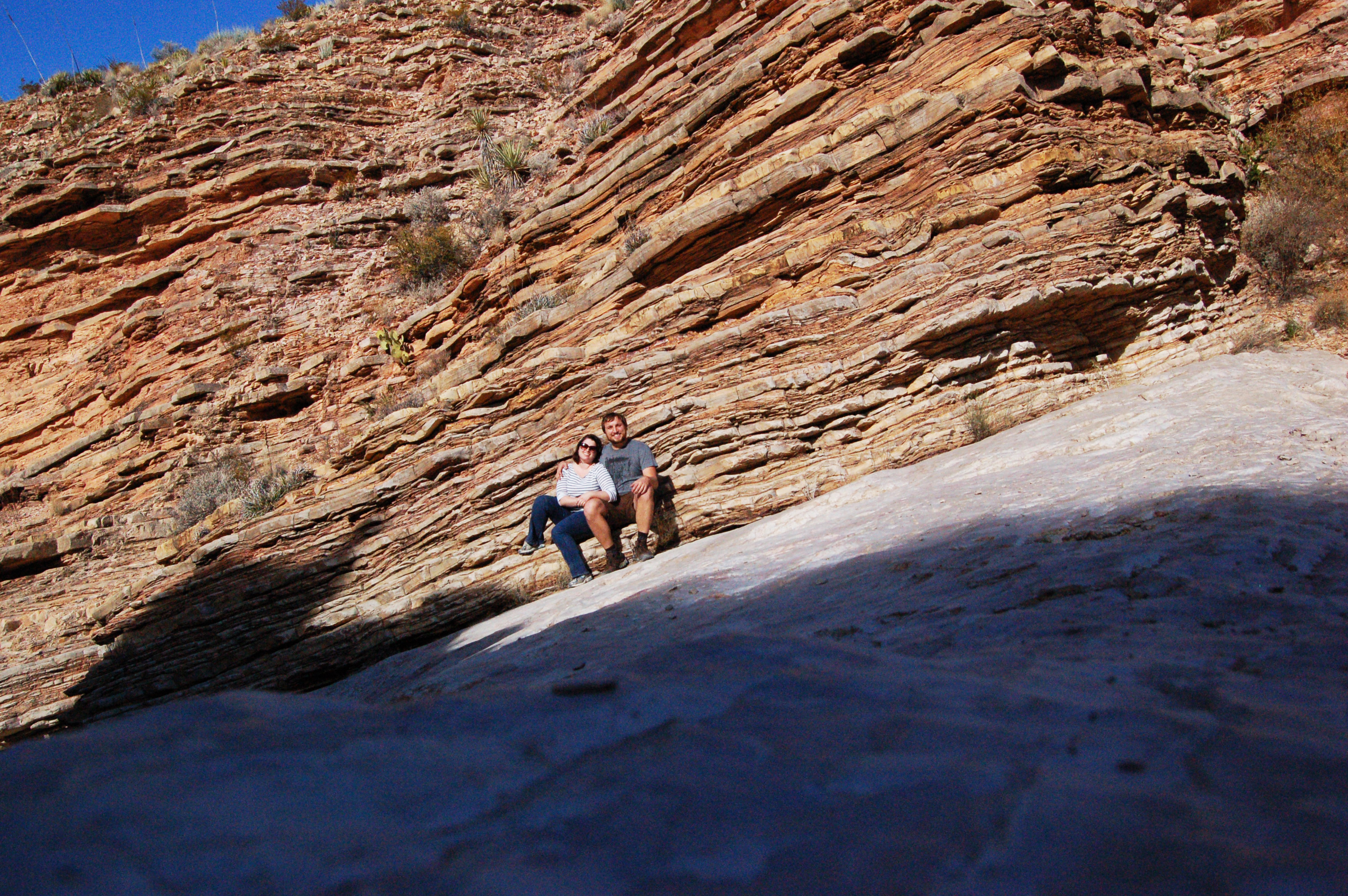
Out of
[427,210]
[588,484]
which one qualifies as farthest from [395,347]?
[588,484]

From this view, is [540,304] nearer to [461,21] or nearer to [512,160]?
[512,160]

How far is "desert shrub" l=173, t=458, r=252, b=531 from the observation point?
11.5 meters

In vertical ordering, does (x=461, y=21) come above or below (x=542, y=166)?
above

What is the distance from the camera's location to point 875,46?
8719 mm

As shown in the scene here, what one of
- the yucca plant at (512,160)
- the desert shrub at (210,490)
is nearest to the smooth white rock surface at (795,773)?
the desert shrub at (210,490)

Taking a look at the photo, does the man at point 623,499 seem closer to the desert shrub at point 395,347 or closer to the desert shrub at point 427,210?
the desert shrub at point 395,347

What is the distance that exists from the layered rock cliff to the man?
0.39 m

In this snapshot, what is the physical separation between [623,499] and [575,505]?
0.52m

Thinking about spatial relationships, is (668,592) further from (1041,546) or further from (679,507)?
(679,507)

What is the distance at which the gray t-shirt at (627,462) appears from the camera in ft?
24.6

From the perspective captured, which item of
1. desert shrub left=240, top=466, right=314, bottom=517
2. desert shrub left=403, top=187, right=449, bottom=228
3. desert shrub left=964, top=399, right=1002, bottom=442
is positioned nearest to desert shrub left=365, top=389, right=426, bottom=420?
desert shrub left=240, top=466, right=314, bottom=517

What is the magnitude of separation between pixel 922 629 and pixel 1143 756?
129cm

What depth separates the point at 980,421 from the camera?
667 centimetres

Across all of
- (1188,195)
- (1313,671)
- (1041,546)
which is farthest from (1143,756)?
(1188,195)
